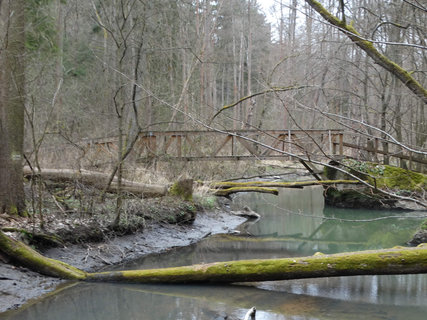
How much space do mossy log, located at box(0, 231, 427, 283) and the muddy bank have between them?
0.72ft

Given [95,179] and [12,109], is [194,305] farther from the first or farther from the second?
[95,179]

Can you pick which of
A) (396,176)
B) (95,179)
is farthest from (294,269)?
(396,176)

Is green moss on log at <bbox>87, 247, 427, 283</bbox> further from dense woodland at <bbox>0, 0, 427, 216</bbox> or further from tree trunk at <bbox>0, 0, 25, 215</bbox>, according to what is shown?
tree trunk at <bbox>0, 0, 25, 215</bbox>

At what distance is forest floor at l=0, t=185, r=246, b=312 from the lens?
6.19 metres

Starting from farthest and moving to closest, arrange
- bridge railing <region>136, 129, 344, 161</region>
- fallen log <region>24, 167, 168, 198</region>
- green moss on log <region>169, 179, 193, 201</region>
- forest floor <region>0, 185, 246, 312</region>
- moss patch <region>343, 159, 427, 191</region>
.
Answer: moss patch <region>343, 159, 427, 191</region>, bridge railing <region>136, 129, 344, 161</region>, green moss on log <region>169, 179, 193, 201</region>, fallen log <region>24, 167, 168, 198</region>, forest floor <region>0, 185, 246, 312</region>

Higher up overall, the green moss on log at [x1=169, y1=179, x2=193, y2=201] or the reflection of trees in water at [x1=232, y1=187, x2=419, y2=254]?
the green moss on log at [x1=169, y1=179, x2=193, y2=201]

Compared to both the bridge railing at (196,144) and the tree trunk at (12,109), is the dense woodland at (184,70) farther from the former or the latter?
the bridge railing at (196,144)

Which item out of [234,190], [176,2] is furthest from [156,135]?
[176,2]

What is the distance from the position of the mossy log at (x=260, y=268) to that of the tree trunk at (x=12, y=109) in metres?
1.30

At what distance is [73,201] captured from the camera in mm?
9344

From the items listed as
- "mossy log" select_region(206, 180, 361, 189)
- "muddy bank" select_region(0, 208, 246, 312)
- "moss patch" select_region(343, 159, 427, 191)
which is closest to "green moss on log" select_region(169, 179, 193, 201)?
"muddy bank" select_region(0, 208, 246, 312)

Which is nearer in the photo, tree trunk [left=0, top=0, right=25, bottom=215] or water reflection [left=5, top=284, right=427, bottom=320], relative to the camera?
water reflection [left=5, top=284, right=427, bottom=320]

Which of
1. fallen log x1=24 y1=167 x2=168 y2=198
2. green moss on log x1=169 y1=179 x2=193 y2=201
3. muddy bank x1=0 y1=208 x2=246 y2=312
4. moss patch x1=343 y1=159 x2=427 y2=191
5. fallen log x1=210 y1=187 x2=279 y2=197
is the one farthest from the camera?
moss patch x1=343 y1=159 x2=427 y2=191

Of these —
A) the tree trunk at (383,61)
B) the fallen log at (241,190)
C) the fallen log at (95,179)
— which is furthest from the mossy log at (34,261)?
the fallen log at (241,190)
